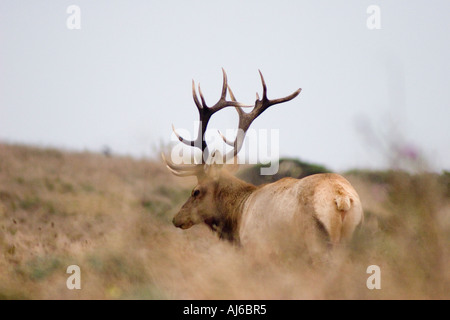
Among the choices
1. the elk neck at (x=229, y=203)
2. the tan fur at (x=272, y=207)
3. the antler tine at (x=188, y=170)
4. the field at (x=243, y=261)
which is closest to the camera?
the field at (x=243, y=261)

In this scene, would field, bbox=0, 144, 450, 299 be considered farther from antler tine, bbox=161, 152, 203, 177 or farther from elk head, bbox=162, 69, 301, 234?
antler tine, bbox=161, 152, 203, 177

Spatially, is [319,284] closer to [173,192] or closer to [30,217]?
[30,217]

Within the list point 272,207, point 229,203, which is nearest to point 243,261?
point 272,207

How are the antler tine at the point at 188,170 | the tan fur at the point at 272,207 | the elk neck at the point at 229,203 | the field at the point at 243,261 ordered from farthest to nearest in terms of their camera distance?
the antler tine at the point at 188,170, the elk neck at the point at 229,203, the tan fur at the point at 272,207, the field at the point at 243,261

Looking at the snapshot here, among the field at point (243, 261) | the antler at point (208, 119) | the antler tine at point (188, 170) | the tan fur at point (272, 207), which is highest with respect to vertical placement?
the antler at point (208, 119)

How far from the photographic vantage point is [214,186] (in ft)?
30.3

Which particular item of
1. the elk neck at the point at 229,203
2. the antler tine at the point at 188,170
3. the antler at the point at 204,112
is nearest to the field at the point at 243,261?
the elk neck at the point at 229,203

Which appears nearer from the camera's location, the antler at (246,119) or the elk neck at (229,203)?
the elk neck at (229,203)

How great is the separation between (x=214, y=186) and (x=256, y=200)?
1.21m

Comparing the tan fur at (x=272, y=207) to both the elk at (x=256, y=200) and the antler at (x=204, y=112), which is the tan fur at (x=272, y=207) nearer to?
the elk at (x=256, y=200)

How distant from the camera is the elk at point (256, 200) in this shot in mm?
6758

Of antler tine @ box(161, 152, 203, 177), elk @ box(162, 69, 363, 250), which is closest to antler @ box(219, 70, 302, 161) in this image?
elk @ box(162, 69, 363, 250)

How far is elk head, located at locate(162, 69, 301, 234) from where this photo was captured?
29.7 ft

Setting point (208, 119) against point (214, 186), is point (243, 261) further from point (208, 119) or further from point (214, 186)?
point (208, 119)
